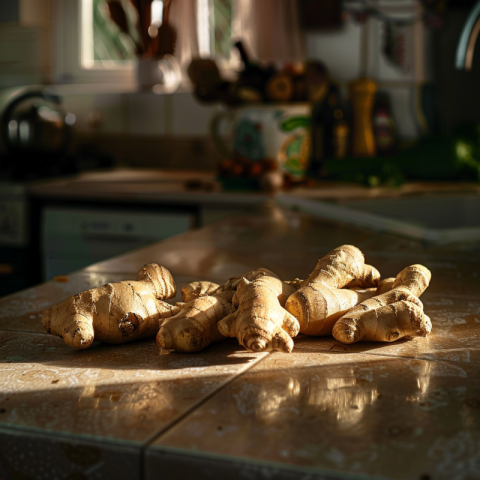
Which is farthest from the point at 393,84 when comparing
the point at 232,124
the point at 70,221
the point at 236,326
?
the point at 236,326

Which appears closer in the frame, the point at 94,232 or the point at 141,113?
the point at 94,232

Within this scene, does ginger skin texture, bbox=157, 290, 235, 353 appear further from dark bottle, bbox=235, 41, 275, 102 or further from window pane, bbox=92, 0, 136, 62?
window pane, bbox=92, 0, 136, 62

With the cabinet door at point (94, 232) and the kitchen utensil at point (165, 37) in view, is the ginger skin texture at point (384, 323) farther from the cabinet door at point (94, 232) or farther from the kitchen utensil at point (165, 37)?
the kitchen utensil at point (165, 37)

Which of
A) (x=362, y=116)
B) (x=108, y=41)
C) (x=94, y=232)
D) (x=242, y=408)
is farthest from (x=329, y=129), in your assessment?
(x=242, y=408)

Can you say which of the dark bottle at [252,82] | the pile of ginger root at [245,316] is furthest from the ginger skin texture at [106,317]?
the dark bottle at [252,82]

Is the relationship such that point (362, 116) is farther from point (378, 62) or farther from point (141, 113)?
point (141, 113)

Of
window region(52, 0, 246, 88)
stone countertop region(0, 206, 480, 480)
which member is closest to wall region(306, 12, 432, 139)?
window region(52, 0, 246, 88)
